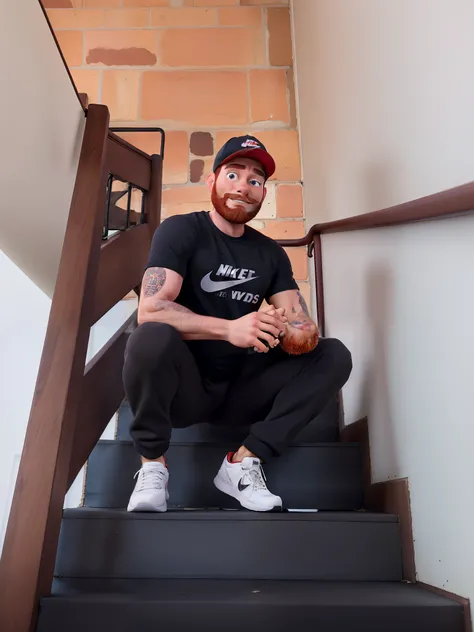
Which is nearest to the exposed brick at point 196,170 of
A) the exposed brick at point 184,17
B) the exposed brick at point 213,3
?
the exposed brick at point 184,17

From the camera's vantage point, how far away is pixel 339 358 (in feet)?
4.93

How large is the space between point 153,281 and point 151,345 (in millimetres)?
207

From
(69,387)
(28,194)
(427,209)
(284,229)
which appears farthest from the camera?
(284,229)

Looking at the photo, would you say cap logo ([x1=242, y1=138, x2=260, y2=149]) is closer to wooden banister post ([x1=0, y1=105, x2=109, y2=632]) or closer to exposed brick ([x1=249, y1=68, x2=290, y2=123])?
wooden banister post ([x1=0, y1=105, x2=109, y2=632])

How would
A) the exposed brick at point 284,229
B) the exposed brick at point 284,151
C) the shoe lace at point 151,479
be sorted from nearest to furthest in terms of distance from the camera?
the shoe lace at point 151,479 < the exposed brick at point 284,229 < the exposed brick at point 284,151

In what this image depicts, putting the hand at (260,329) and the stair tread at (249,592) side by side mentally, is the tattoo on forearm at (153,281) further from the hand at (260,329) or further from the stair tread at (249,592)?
the stair tread at (249,592)

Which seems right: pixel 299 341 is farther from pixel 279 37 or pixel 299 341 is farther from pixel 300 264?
pixel 279 37

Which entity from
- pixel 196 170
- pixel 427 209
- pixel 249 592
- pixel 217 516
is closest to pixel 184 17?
pixel 196 170

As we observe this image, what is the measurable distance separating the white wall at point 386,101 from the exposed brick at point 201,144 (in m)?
0.64

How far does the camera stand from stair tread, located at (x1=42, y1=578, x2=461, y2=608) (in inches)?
39.6

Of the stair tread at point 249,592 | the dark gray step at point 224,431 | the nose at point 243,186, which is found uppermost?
the nose at point 243,186

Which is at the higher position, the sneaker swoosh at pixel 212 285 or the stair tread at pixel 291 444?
the sneaker swoosh at pixel 212 285

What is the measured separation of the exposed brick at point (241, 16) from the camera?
133 inches

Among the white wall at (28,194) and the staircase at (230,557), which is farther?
the white wall at (28,194)
